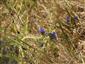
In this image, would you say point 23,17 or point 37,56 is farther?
point 23,17

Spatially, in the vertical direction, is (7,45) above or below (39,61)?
above

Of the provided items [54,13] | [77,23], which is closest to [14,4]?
[54,13]

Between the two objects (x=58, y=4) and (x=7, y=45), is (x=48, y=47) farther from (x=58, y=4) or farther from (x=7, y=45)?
(x=58, y=4)

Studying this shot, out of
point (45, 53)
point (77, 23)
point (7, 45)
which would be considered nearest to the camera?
point (7, 45)

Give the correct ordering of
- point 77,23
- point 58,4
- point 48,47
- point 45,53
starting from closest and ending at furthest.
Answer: point 45,53 → point 48,47 → point 77,23 → point 58,4

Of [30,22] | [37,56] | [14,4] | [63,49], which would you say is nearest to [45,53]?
[37,56]

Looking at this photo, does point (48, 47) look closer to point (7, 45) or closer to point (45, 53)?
point (45, 53)
